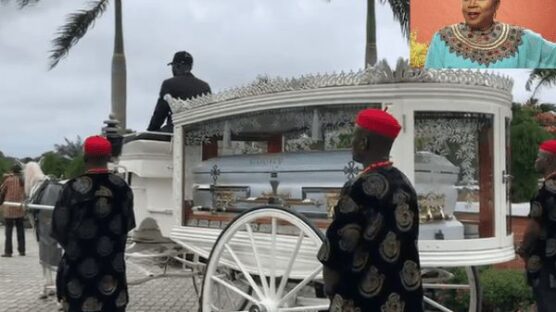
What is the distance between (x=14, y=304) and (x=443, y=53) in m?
6.05

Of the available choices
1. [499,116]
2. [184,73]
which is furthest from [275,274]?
[184,73]

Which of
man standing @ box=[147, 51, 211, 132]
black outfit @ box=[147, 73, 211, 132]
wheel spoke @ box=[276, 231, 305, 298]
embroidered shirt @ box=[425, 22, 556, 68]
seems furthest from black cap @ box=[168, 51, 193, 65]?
embroidered shirt @ box=[425, 22, 556, 68]

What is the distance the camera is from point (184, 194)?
5.51 m

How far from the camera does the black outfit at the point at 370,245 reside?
2998mm

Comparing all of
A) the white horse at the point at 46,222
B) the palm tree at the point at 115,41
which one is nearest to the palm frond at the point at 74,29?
the palm tree at the point at 115,41

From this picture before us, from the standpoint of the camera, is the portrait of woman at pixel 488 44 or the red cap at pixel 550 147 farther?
the portrait of woman at pixel 488 44

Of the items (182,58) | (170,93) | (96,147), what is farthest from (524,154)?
(96,147)

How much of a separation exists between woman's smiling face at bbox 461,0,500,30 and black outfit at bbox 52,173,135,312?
241 inches

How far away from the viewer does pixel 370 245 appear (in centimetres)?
300

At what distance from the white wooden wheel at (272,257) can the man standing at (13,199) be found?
273 inches

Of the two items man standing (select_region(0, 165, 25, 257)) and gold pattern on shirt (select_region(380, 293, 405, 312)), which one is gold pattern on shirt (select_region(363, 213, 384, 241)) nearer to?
gold pattern on shirt (select_region(380, 293, 405, 312))

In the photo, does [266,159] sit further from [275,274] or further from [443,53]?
[443,53]

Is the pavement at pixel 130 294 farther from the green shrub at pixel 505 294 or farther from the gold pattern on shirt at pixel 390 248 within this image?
the gold pattern on shirt at pixel 390 248

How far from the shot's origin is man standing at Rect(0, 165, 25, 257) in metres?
11.2
